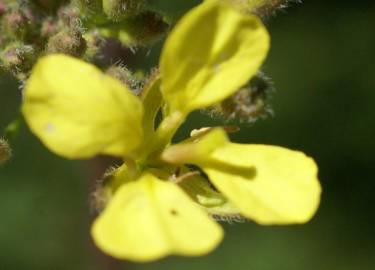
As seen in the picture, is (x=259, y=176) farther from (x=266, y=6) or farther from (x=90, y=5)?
(x=90, y=5)

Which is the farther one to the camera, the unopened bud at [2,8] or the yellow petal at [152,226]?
the unopened bud at [2,8]

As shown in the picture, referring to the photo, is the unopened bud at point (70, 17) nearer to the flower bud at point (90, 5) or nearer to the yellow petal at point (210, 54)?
the flower bud at point (90, 5)

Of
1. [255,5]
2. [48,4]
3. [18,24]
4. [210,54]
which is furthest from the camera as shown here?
[48,4]

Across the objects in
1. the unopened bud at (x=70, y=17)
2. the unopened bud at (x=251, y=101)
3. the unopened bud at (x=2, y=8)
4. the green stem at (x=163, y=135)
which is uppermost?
the unopened bud at (x=2, y=8)

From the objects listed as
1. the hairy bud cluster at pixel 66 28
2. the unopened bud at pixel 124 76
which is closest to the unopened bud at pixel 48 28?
the hairy bud cluster at pixel 66 28

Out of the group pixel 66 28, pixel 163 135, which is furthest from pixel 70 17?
pixel 163 135

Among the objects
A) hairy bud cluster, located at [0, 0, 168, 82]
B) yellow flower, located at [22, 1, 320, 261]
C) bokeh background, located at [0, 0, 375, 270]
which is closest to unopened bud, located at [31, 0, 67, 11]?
hairy bud cluster, located at [0, 0, 168, 82]

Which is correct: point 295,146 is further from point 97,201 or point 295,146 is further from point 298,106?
point 97,201

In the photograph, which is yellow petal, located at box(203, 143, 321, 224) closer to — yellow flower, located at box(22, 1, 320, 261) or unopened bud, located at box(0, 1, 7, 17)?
yellow flower, located at box(22, 1, 320, 261)
